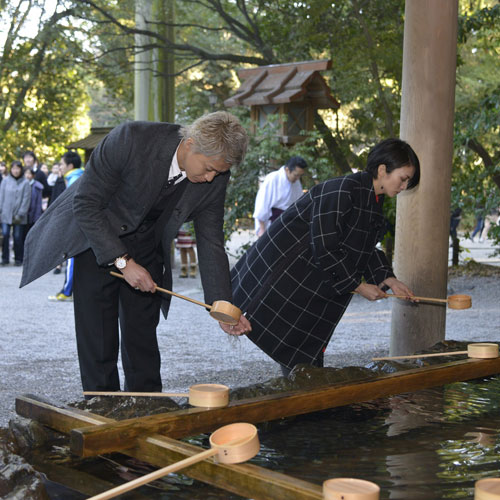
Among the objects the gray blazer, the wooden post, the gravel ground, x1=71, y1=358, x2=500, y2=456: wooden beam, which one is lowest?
the gravel ground

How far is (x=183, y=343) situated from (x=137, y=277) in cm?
314

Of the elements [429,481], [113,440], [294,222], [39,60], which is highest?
[39,60]

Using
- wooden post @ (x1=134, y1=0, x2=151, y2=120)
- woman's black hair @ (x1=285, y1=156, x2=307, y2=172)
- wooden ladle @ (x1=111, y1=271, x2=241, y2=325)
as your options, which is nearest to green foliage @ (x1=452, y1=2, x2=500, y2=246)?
woman's black hair @ (x1=285, y1=156, x2=307, y2=172)

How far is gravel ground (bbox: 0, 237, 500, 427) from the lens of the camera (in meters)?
4.40

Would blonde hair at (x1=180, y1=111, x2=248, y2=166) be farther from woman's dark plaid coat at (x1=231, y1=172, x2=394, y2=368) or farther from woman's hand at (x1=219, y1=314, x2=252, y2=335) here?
woman's dark plaid coat at (x1=231, y1=172, x2=394, y2=368)

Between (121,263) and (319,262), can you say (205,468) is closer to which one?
(121,263)

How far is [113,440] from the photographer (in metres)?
1.77

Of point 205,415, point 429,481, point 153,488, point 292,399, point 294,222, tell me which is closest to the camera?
point 153,488

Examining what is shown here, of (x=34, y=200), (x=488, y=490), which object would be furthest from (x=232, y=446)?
(x=34, y=200)

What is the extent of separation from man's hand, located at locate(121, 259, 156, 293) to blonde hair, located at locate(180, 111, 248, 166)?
47 cm

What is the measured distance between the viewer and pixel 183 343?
18.8ft

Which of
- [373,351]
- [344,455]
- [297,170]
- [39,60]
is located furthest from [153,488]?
[39,60]

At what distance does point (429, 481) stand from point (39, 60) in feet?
37.0

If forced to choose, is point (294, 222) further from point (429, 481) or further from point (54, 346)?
point (54, 346)
